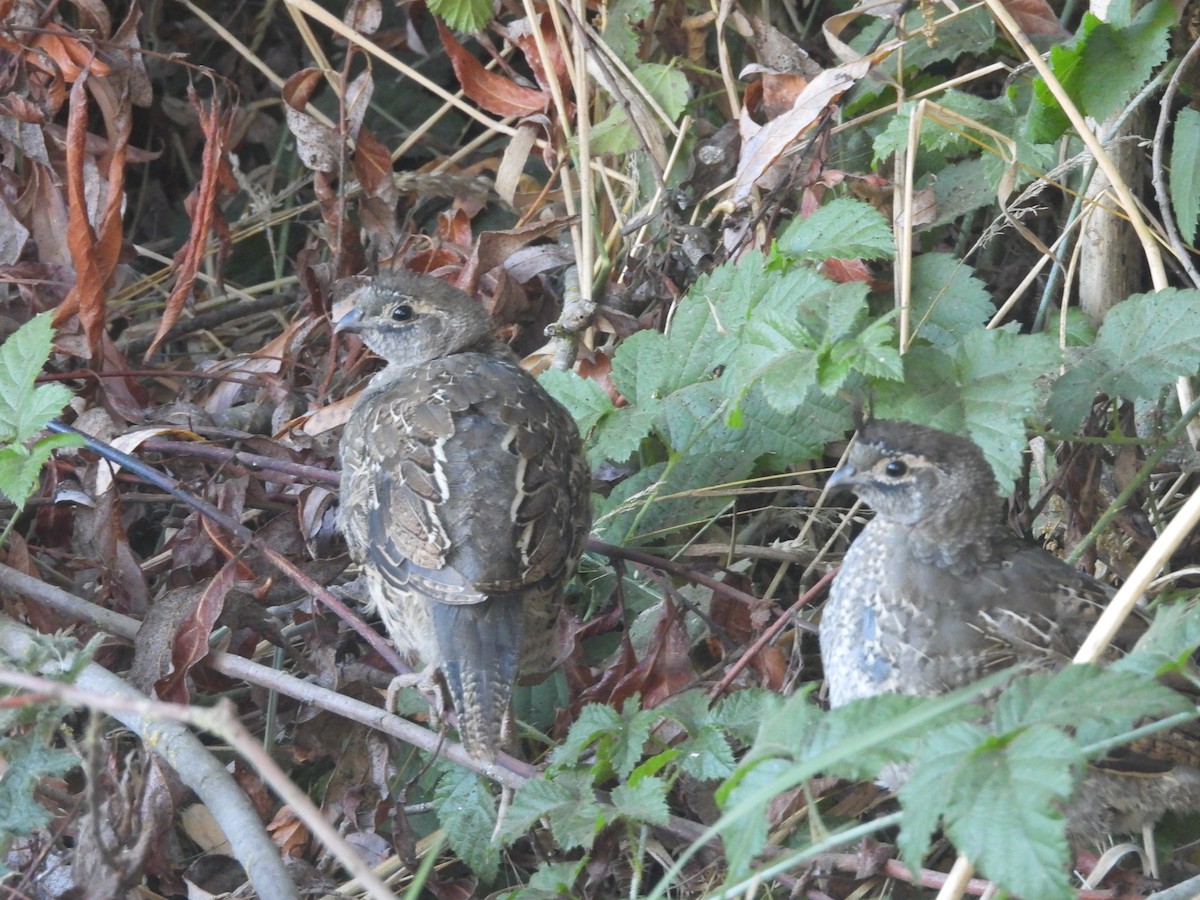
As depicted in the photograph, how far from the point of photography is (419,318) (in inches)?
164

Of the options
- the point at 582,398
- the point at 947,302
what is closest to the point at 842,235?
the point at 947,302

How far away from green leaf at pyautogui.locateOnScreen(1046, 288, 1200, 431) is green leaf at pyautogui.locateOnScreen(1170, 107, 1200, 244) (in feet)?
0.87

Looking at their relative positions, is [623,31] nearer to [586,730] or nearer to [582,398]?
[582,398]

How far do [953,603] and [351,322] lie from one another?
203 cm

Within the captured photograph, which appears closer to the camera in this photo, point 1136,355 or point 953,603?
point 953,603

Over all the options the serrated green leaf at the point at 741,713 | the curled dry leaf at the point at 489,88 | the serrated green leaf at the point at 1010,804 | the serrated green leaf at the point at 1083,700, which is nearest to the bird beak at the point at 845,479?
the serrated green leaf at the point at 741,713

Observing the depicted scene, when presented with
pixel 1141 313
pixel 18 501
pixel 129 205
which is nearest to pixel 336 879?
pixel 18 501

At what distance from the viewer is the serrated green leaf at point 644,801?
2.69 metres

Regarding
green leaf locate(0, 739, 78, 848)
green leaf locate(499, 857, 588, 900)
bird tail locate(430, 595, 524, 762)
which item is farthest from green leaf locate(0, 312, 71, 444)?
green leaf locate(499, 857, 588, 900)

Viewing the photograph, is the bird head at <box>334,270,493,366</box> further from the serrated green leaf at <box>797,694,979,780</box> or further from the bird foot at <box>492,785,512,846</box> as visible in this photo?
the serrated green leaf at <box>797,694,979,780</box>

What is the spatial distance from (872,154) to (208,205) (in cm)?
203

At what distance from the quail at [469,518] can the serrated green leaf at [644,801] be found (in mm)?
403

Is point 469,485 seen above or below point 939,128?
below

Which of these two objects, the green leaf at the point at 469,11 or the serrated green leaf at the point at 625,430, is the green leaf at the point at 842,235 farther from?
the green leaf at the point at 469,11
